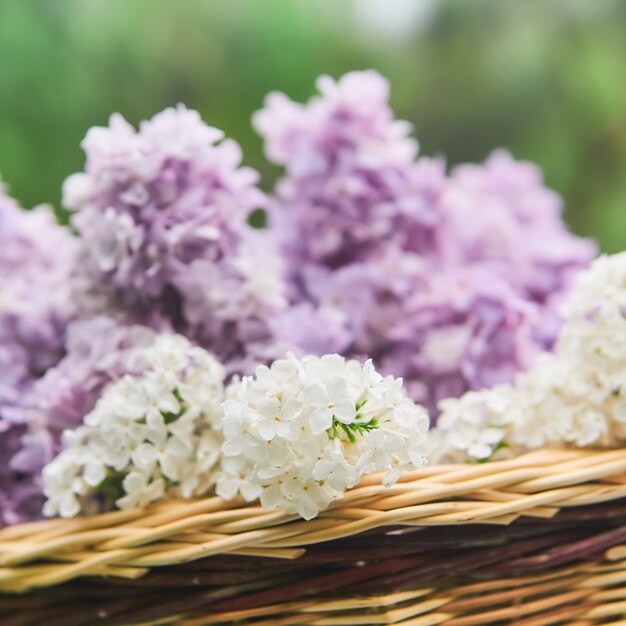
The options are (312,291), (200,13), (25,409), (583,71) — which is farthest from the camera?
(583,71)

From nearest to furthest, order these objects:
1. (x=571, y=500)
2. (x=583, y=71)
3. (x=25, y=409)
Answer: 1. (x=571, y=500)
2. (x=25, y=409)
3. (x=583, y=71)

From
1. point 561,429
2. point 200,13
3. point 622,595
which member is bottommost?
point 622,595

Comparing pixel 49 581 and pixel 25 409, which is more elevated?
pixel 25 409

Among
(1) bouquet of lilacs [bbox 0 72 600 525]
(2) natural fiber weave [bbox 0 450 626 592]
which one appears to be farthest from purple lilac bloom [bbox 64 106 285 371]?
(2) natural fiber weave [bbox 0 450 626 592]

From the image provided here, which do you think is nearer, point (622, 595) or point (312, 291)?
point (622, 595)

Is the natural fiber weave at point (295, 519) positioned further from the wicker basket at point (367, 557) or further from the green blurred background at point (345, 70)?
the green blurred background at point (345, 70)

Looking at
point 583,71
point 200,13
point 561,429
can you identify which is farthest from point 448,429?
point 583,71

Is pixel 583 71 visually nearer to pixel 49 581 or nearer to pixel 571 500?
pixel 571 500
